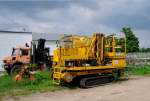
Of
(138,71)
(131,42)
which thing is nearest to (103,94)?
(138,71)

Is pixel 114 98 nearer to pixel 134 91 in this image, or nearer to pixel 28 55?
pixel 134 91

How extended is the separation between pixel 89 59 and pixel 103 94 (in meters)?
4.11

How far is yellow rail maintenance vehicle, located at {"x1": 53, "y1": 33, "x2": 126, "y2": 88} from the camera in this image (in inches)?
717

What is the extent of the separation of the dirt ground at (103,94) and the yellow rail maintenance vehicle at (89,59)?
100 cm

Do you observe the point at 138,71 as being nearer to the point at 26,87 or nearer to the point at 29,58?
the point at 29,58

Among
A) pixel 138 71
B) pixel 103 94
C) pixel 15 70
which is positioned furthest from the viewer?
pixel 138 71

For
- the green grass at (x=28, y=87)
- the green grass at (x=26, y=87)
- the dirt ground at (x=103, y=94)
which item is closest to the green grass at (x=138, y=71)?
the dirt ground at (x=103, y=94)

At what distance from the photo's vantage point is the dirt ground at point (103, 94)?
1456 centimetres

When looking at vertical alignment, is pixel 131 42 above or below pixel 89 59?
above

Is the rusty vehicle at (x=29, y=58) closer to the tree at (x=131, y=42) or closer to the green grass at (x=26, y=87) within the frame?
→ the green grass at (x=26, y=87)

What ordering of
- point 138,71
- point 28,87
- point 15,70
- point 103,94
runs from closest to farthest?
point 103,94 < point 28,87 < point 15,70 < point 138,71

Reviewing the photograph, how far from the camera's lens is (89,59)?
63.9ft

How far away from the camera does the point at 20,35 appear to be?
35.7 m

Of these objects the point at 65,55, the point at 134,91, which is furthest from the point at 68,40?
the point at 134,91
